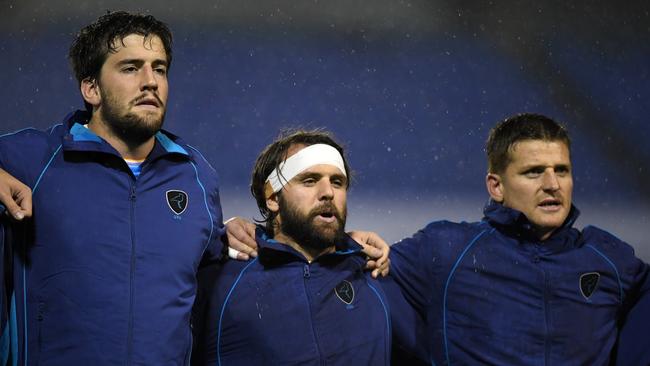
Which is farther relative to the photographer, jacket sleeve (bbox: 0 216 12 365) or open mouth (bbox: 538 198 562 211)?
open mouth (bbox: 538 198 562 211)

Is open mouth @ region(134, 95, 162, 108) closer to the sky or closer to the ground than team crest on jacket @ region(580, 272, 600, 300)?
closer to the sky

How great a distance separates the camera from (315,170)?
2889 millimetres

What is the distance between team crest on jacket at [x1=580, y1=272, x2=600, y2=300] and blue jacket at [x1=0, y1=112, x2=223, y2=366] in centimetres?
134

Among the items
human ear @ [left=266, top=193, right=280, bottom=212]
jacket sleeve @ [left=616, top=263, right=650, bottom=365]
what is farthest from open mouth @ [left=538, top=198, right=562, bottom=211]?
human ear @ [left=266, top=193, right=280, bottom=212]

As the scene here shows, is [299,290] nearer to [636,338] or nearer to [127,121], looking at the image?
[127,121]

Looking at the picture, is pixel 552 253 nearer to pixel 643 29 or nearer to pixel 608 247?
pixel 608 247

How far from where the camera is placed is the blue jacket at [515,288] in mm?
2824

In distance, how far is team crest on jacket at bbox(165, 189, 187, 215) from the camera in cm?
251

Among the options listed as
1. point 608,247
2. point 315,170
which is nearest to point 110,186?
point 315,170

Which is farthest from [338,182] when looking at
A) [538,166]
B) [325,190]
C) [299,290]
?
[538,166]

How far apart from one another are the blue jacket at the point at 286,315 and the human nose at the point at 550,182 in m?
0.73

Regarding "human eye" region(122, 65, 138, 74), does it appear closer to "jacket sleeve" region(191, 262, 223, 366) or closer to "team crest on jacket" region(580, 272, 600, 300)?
"jacket sleeve" region(191, 262, 223, 366)

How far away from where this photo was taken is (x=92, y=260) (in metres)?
2.31

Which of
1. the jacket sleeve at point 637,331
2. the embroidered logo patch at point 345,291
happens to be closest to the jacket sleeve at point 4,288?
the embroidered logo patch at point 345,291
